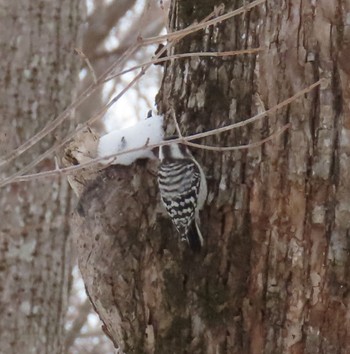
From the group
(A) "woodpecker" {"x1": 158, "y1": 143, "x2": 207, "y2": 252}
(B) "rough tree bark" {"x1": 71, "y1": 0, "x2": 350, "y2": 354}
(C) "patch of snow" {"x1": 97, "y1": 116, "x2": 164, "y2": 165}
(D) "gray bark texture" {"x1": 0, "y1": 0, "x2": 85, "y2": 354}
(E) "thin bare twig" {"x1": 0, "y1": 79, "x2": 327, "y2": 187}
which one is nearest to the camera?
(E) "thin bare twig" {"x1": 0, "y1": 79, "x2": 327, "y2": 187}

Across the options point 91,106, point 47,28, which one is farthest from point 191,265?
point 91,106

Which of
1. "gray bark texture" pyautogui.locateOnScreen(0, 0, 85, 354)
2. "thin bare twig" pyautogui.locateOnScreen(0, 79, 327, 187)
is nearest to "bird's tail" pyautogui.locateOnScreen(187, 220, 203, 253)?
"thin bare twig" pyautogui.locateOnScreen(0, 79, 327, 187)

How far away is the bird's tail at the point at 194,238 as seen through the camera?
8.43ft

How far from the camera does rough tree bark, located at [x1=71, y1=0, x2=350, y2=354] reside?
2.48 m

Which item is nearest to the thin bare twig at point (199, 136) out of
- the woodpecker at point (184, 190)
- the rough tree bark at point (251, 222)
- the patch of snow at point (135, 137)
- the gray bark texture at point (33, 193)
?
the rough tree bark at point (251, 222)

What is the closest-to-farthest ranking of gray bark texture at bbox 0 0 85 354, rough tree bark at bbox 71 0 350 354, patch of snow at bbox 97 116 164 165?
1. rough tree bark at bbox 71 0 350 354
2. patch of snow at bbox 97 116 164 165
3. gray bark texture at bbox 0 0 85 354

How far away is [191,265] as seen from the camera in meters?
2.60

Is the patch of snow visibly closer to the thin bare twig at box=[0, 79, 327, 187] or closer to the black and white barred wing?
the black and white barred wing

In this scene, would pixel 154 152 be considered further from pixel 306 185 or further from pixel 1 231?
pixel 1 231

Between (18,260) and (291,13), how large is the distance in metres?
2.02

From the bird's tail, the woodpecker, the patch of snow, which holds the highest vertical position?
the patch of snow

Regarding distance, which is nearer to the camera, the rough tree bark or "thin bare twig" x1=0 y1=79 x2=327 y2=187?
"thin bare twig" x1=0 y1=79 x2=327 y2=187

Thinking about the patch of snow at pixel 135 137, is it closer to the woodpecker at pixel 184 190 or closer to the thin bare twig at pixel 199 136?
the woodpecker at pixel 184 190

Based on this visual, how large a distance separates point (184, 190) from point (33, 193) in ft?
4.59
